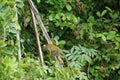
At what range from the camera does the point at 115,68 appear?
2443mm

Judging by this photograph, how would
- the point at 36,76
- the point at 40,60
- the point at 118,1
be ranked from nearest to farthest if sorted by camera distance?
1. the point at 36,76
2. the point at 40,60
3. the point at 118,1

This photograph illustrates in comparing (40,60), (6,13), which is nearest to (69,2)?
(40,60)

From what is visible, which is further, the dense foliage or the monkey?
the dense foliage

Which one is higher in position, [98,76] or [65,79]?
[65,79]

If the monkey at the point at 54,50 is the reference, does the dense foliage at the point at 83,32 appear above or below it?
below

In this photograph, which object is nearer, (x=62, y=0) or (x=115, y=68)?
(x=62, y=0)

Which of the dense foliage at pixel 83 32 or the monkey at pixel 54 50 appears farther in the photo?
the dense foliage at pixel 83 32

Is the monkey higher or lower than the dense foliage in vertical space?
higher

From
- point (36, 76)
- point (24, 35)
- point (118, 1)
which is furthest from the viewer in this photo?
point (118, 1)

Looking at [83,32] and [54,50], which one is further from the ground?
[54,50]

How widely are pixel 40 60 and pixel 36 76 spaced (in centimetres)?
13

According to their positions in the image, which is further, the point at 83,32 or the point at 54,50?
the point at 83,32

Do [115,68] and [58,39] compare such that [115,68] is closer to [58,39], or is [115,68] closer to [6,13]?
[58,39]

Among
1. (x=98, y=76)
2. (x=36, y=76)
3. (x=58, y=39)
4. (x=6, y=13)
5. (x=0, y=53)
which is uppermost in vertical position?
(x=6, y=13)
